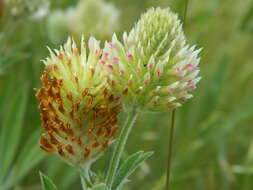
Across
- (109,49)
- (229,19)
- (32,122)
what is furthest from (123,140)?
(229,19)

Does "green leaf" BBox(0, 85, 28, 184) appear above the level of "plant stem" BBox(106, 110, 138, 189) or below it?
above

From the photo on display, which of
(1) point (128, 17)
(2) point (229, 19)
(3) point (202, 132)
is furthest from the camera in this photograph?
(2) point (229, 19)

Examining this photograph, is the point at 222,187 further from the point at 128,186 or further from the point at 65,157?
the point at 65,157

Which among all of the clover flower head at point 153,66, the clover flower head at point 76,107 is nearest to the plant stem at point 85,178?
the clover flower head at point 76,107

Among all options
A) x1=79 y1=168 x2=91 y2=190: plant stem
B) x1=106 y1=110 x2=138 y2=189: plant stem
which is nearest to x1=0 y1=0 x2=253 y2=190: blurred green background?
x1=79 y1=168 x2=91 y2=190: plant stem

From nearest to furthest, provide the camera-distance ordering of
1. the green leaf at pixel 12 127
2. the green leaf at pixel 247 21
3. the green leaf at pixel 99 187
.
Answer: the green leaf at pixel 99 187 < the green leaf at pixel 12 127 < the green leaf at pixel 247 21

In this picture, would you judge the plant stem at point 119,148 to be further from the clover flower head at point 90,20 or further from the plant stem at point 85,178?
the clover flower head at point 90,20

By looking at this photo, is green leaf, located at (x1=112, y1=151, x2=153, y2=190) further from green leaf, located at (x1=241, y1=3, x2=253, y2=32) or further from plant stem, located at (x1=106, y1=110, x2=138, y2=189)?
green leaf, located at (x1=241, y1=3, x2=253, y2=32)
